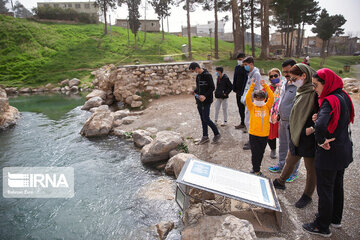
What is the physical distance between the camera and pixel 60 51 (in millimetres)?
31531

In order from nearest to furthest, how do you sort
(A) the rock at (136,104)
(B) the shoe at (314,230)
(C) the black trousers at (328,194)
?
1. (C) the black trousers at (328,194)
2. (B) the shoe at (314,230)
3. (A) the rock at (136,104)

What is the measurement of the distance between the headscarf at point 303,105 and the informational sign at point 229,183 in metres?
0.86

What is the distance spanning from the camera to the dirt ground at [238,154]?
117 inches

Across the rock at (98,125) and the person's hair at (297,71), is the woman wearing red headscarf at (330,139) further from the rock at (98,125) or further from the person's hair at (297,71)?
the rock at (98,125)

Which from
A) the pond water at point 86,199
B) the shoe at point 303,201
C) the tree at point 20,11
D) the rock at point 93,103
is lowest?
the pond water at point 86,199

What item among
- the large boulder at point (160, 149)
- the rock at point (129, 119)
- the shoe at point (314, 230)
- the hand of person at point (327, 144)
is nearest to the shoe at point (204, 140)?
the large boulder at point (160, 149)

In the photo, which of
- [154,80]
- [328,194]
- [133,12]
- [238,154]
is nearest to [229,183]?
[328,194]

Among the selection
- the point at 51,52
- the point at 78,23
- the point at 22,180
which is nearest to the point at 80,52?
the point at 51,52

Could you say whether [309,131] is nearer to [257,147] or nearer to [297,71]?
[297,71]

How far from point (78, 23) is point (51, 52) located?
18075 mm

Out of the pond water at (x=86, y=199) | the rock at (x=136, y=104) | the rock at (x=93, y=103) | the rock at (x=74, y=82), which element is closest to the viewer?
the pond water at (x=86, y=199)

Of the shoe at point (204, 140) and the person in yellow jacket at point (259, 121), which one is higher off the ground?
the person in yellow jacket at point (259, 121)

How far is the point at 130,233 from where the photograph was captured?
367 centimetres

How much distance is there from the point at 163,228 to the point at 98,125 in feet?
19.4
